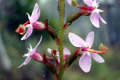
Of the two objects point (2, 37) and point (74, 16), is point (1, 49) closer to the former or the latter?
point (2, 37)

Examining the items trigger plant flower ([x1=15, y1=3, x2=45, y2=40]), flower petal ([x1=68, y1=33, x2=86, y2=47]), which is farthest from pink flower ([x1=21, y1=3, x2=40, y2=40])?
flower petal ([x1=68, y1=33, x2=86, y2=47])

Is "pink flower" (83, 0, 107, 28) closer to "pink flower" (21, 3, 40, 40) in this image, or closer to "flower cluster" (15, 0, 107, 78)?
"flower cluster" (15, 0, 107, 78)

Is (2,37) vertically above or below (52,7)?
above

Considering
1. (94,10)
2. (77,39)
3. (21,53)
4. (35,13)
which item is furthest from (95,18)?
(21,53)

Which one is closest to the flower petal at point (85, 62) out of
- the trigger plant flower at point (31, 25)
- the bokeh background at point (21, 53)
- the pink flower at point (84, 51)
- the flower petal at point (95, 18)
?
the pink flower at point (84, 51)

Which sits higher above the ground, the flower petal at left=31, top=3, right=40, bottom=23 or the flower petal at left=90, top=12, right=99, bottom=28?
the flower petal at left=31, top=3, right=40, bottom=23

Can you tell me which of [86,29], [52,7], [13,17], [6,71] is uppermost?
[13,17]

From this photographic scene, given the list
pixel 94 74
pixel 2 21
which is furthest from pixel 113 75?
pixel 2 21

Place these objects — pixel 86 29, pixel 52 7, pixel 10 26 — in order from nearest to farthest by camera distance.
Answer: pixel 10 26 → pixel 86 29 → pixel 52 7

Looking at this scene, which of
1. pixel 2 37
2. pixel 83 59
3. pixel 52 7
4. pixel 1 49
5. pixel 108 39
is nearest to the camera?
pixel 83 59

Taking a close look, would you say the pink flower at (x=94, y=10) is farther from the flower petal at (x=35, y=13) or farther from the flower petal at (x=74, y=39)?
the flower petal at (x=35, y=13)
